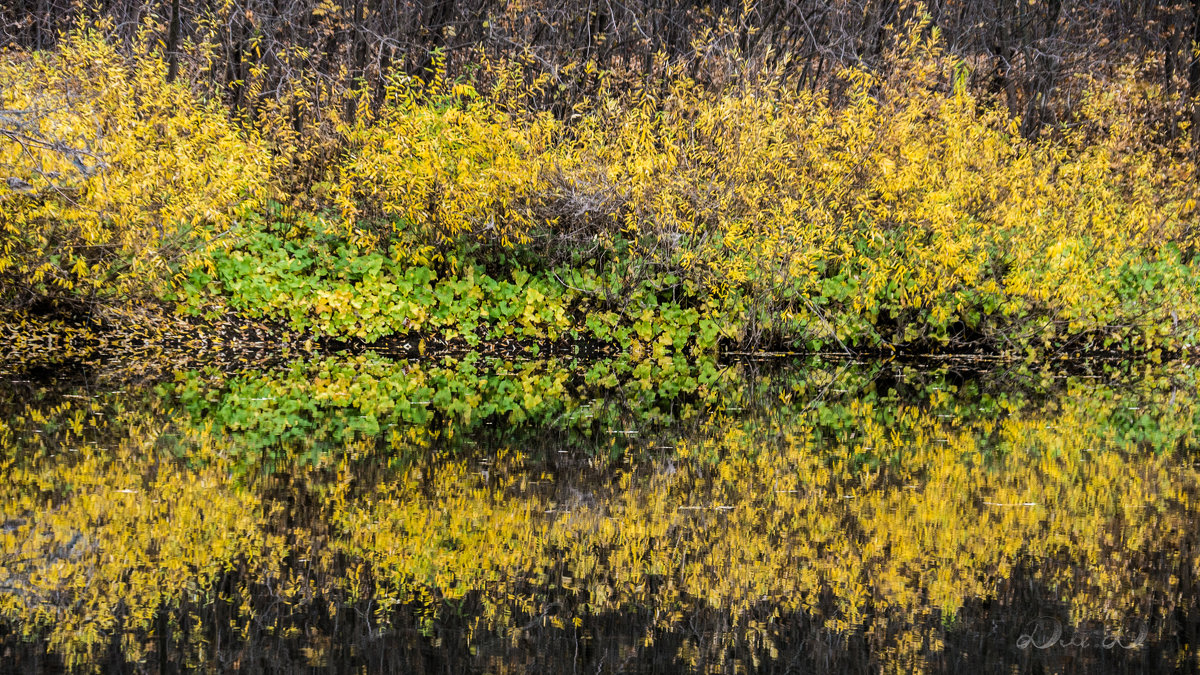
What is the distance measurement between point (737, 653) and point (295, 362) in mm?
11610

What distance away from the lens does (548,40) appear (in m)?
22.6

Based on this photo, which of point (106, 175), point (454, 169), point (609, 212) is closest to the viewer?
point (106, 175)

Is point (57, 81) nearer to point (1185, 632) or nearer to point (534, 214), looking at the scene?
point (534, 214)

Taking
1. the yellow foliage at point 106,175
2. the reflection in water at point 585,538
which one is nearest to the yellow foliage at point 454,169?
the yellow foliage at point 106,175

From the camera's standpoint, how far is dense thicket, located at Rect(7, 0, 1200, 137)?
798 inches
